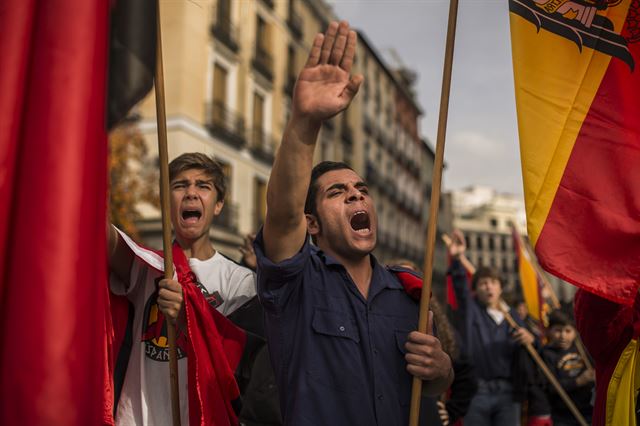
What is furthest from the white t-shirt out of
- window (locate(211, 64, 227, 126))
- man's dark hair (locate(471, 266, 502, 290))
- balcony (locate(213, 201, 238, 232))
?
window (locate(211, 64, 227, 126))

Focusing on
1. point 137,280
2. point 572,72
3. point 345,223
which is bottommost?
point 137,280

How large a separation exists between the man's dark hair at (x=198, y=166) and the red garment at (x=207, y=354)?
0.58m

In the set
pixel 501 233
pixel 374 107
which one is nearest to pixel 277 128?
pixel 374 107

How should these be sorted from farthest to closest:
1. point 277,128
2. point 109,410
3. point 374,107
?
point 374,107
point 277,128
point 109,410

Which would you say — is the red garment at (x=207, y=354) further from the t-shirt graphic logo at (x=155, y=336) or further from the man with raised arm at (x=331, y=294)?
the man with raised arm at (x=331, y=294)

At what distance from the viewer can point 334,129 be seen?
2978cm

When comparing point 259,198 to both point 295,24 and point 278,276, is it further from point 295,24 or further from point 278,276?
point 278,276

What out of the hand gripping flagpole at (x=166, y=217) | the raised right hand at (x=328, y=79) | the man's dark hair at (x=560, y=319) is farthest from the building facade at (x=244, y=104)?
the raised right hand at (x=328, y=79)

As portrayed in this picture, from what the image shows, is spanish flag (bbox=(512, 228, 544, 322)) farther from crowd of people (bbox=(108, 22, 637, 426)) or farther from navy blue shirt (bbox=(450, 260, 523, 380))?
crowd of people (bbox=(108, 22, 637, 426))

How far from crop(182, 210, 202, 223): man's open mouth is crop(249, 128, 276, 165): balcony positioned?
1860 centimetres

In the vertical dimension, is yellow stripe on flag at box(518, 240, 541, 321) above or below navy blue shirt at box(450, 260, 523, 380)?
above

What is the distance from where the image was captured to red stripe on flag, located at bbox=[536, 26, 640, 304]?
244cm

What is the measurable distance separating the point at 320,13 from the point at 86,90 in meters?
27.2

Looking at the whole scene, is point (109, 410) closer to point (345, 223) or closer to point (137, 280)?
point (137, 280)
